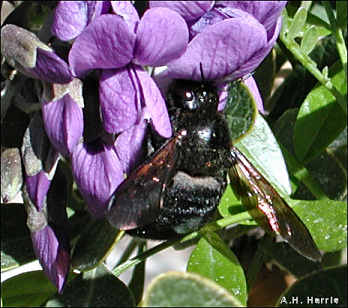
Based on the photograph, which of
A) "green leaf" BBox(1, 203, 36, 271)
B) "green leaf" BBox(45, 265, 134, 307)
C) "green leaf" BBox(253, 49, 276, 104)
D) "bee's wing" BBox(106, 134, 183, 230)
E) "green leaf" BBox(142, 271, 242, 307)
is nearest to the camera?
"green leaf" BBox(142, 271, 242, 307)

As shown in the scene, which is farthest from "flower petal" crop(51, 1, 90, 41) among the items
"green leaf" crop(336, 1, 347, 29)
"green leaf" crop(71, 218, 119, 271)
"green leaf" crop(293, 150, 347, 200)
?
"green leaf" crop(293, 150, 347, 200)

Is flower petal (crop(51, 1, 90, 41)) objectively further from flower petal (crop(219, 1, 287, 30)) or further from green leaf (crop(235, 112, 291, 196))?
green leaf (crop(235, 112, 291, 196))

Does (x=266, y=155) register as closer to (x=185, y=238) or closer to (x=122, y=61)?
(x=185, y=238)

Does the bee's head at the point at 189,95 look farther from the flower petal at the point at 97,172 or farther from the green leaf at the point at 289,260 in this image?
the green leaf at the point at 289,260

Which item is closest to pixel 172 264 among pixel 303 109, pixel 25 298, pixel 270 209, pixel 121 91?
pixel 25 298

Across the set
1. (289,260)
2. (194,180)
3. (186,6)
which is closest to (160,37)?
(186,6)

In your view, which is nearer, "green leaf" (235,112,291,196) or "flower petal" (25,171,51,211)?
"flower petal" (25,171,51,211)

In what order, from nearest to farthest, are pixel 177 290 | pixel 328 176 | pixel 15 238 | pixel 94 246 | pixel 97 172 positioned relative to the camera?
pixel 177 290 < pixel 97 172 < pixel 94 246 < pixel 15 238 < pixel 328 176
